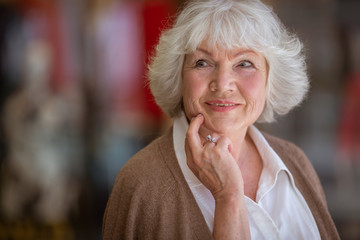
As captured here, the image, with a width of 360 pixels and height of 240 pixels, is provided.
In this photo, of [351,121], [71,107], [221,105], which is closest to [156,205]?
[221,105]

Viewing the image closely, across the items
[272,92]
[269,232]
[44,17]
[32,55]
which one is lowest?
[269,232]

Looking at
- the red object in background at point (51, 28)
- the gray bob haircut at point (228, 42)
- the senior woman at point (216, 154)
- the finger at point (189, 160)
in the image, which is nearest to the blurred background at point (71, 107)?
the red object in background at point (51, 28)

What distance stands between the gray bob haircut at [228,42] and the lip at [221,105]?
0.62ft

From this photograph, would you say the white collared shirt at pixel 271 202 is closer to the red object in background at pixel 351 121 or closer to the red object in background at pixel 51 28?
the red object in background at pixel 51 28

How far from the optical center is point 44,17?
138 inches

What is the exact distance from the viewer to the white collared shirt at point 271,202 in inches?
56.8

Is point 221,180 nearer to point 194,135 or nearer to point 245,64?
point 194,135

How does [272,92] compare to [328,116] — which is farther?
[328,116]

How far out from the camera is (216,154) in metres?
1.39

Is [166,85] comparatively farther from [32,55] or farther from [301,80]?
[32,55]

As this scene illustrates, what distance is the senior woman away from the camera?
4.48 feet

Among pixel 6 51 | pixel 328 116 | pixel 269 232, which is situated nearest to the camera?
pixel 269 232

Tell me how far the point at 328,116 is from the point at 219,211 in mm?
3146

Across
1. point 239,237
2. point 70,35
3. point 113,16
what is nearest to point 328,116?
point 113,16
